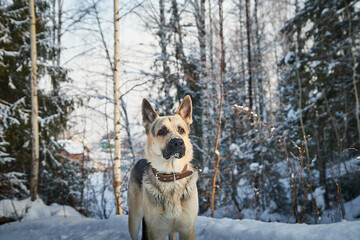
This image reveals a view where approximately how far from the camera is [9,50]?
7953mm

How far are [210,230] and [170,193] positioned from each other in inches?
36.0

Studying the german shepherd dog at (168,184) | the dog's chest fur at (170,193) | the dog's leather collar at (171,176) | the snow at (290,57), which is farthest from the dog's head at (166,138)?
the snow at (290,57)

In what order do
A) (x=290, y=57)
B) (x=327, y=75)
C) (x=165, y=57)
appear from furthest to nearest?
(x=165, y=57), (x=290, y=57), (x=327, y=75)

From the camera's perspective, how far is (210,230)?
299 cm

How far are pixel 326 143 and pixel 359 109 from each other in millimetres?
1721

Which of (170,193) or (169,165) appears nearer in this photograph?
(170,193)

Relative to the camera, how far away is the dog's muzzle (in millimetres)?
2490

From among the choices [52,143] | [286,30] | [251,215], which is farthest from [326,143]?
[52,143]

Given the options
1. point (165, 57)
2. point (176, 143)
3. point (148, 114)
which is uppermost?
point (165, 57)

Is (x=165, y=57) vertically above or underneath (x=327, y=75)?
above

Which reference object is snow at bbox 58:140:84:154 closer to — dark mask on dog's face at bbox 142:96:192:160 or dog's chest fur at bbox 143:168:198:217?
dark mask on dog's face at bbox 142:96:192:160

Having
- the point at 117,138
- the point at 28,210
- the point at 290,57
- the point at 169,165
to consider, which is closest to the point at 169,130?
the point at 169,165

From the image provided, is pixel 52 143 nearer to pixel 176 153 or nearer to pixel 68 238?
pixel 68 238

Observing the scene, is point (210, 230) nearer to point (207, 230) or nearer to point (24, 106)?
point (207, 230)
